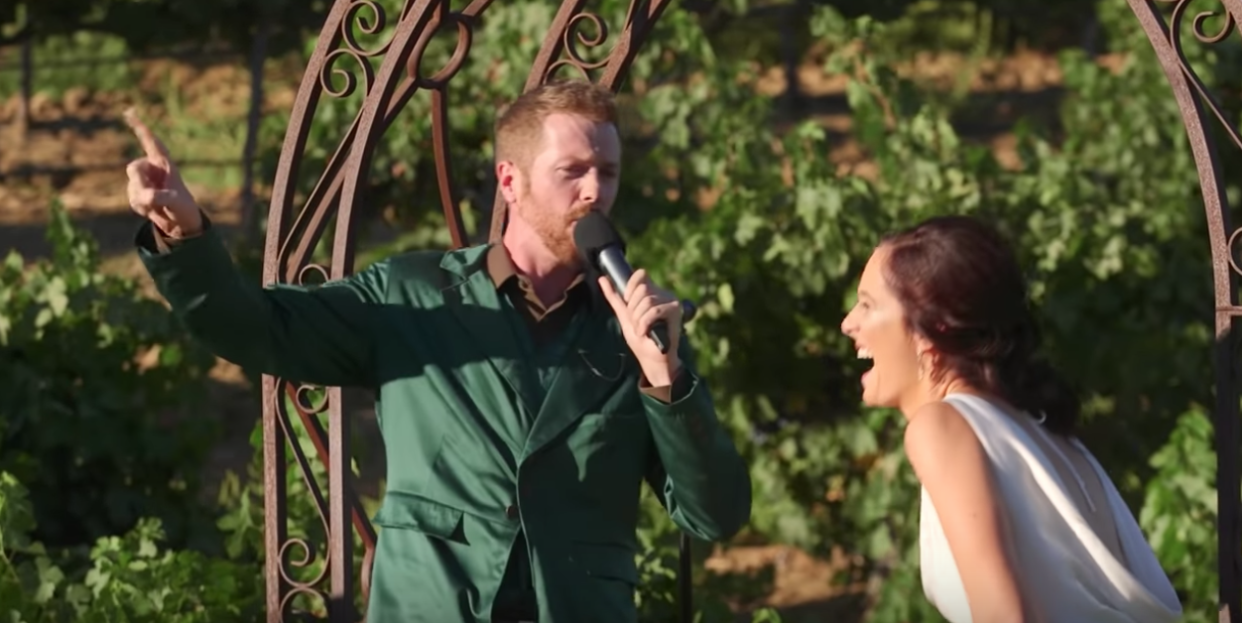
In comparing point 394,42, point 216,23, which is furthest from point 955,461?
point 216,23

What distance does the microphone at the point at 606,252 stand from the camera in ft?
10.9

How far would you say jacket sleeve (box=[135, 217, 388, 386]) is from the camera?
3.57 meters

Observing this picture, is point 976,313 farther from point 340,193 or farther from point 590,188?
point 340,193

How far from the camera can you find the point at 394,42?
4.41 metres

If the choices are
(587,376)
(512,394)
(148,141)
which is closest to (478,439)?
(512,394)

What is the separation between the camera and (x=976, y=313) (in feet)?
9.75

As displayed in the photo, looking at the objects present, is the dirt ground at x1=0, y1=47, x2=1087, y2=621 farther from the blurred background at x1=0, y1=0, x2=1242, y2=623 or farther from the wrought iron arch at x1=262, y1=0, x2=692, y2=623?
the wrought iron arch at x1=262, y1=0, x2=692, y2=623

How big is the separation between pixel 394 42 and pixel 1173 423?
3466 millimetres

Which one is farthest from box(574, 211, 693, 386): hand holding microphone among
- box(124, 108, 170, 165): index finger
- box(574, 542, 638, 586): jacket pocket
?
box(124, 108, 170, 165): index finger

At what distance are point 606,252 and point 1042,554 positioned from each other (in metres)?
0.94

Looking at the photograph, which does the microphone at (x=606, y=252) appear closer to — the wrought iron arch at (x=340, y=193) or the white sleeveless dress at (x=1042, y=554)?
the white sleeveless dress at (x=1042, y=554)

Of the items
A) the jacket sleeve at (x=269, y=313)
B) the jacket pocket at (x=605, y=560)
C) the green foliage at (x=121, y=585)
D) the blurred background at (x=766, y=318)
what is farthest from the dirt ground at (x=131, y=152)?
the jacket pocket at (x=605, y=560)

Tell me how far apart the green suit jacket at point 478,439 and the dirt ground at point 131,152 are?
5.08 meters

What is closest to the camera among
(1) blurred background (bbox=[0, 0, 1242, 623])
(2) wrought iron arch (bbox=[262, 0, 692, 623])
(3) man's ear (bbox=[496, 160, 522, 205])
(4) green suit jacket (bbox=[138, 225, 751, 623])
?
(4) green suit jacket (bbox=[138, 225, 751, 623])
